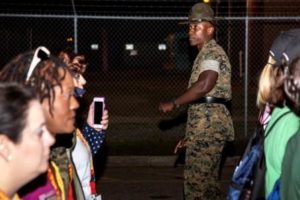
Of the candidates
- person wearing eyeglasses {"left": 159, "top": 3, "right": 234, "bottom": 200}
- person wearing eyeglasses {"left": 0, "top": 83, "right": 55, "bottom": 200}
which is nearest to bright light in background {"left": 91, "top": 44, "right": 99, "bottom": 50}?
person wearing eyeglasses {"left": 159, "top": 3, "right": 234, "bottom": 200}

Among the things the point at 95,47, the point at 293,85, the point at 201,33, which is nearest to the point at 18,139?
the point at 293,85

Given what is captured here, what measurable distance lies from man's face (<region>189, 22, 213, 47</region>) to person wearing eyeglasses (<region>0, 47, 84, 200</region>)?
3485 mm

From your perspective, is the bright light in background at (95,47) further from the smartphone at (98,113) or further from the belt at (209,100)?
the smartphone at (98,113)

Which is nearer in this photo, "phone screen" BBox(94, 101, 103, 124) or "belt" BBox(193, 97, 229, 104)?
"phone screen" BBox(94, 101, 103, 124)

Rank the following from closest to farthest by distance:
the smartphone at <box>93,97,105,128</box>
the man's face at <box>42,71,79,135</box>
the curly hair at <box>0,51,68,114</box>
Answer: the curly hair at <box>0,51,68,114</box> < the man's face at <box>42,71,79,135</box> < the smartphone at <box>93,97,105,128</box>

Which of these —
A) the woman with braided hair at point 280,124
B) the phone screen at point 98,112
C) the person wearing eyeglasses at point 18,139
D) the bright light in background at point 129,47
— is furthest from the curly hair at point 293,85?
the bright light in background at point 129,47

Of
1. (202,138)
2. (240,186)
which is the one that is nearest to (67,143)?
(240,186)

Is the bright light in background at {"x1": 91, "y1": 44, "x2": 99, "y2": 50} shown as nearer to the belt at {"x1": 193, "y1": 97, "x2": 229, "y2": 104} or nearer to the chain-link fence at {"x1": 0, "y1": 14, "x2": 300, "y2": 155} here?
the chain-link fence at {"x1": 0, "y1": 14, "x2": 300, "y2": 155}

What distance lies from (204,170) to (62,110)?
340 centimetres

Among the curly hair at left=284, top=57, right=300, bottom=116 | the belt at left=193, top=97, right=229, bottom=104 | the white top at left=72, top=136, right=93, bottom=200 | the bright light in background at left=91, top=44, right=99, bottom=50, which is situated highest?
the curly hair at left=284, top=57, right=300, bottom=116

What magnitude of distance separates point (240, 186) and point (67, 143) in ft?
3.25

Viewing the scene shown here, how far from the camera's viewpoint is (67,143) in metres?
4.04

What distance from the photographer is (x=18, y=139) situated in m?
2.59

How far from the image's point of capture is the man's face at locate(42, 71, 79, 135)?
3438 mm
